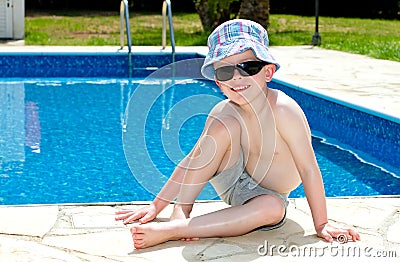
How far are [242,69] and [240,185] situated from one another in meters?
0.54

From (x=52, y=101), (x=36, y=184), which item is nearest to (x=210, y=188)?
(x=36, y=184)

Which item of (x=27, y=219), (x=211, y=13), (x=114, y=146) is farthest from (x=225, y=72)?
(x=211, y=13)

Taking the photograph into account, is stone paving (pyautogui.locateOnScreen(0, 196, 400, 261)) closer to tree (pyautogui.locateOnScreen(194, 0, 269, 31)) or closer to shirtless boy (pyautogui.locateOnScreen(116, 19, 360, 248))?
shirtless boy (pyautogui.locateOnScreen(116, 19, 360, 248))

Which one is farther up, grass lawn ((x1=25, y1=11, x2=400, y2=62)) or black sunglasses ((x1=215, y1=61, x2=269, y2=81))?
black sunglasses ((x1=215, y1=61, x2=269, y2=81))

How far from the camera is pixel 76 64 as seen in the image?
10961 millimetres

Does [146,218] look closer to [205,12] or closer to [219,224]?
[219,224]

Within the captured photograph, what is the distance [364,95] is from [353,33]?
884 cm

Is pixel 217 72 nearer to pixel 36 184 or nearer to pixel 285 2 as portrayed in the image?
pixel 36 184

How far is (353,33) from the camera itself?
15633 mm

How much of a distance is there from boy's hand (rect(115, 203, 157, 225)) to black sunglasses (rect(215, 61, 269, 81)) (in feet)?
2.33

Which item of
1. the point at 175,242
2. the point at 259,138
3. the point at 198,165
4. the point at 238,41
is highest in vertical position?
the point at 238,41

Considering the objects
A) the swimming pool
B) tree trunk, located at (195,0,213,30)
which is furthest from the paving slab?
tree trunk, located at (195,0,213,30)

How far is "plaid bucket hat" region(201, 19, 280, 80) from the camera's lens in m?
3.07

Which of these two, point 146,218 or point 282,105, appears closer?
point 282,105
